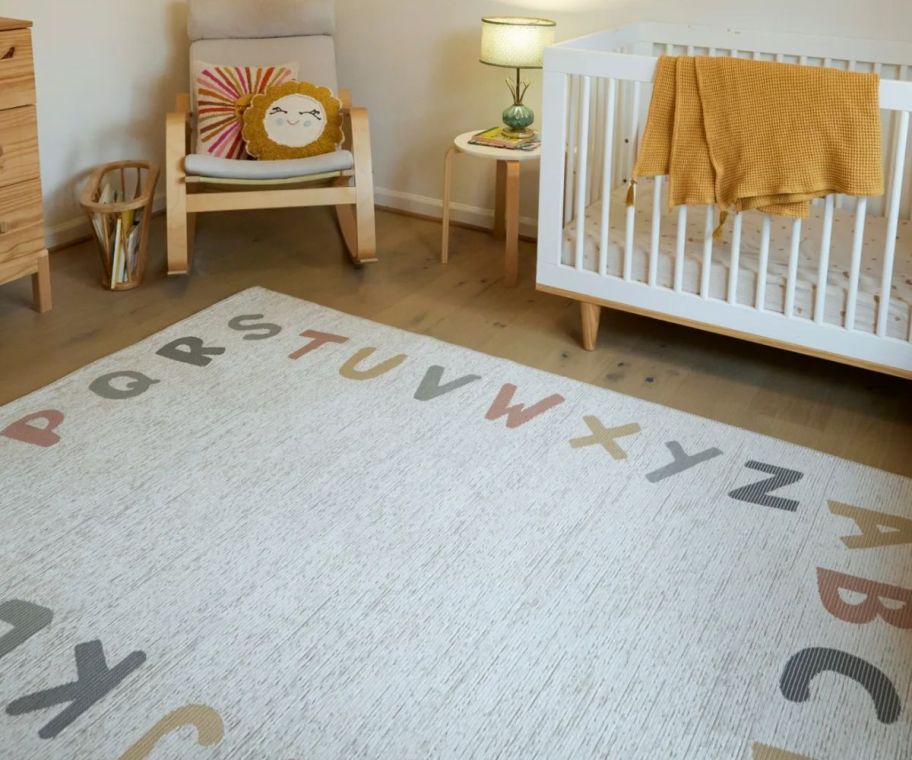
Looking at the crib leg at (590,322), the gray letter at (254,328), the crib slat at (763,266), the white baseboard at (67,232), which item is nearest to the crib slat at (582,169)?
the crib leg at (590,322)

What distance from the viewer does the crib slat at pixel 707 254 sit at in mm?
2467

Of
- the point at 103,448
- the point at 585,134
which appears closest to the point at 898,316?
the point at 585,134

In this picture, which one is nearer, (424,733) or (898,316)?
(424,733)

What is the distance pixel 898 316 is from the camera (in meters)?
2.33

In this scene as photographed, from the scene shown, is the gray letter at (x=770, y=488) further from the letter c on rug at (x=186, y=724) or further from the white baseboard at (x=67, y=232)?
the white baseboard at (x=67, y=232)

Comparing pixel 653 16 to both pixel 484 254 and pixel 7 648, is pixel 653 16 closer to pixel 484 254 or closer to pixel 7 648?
pixel 484 254

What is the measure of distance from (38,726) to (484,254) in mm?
2359

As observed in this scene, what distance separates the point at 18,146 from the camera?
2.81 meters

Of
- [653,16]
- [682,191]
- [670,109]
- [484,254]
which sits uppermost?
[653,16]

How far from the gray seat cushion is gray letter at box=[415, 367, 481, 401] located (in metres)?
0.92

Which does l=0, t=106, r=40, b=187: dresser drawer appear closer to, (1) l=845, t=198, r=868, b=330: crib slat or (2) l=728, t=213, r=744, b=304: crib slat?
(2) l=728, t=213, r=744, b=304: crib slat

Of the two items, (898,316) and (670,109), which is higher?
(670,109)

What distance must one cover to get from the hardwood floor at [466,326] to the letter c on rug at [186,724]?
129 cm

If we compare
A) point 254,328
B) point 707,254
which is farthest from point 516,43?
point 254,328
